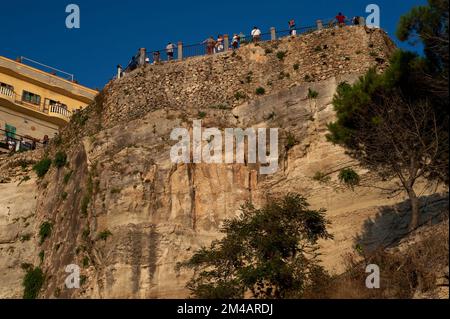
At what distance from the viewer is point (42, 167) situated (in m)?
34.2

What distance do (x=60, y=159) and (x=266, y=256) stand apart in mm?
13088

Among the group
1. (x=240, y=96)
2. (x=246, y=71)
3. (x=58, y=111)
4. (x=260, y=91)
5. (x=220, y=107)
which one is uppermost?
(x=58, y=111)

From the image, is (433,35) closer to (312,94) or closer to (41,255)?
(312,94)

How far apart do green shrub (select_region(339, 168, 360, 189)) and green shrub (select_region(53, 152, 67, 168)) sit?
37.8ft

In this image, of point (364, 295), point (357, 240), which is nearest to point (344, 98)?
point (357, 240)

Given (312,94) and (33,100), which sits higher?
(33,100)

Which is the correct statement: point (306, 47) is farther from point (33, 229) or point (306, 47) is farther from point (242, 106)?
point (33, 229)

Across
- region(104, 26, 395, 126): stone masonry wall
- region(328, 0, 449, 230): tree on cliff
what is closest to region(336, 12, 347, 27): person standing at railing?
region(104, 26, 395, 126): stone masonry wall

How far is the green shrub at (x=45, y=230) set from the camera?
102 feet

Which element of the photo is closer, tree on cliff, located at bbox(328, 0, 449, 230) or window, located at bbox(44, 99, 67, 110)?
tree on cliff, located at bbox(328, 0, 449, 230)

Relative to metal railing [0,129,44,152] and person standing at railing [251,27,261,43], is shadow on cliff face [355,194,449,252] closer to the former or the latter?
person standing at railing [251,27,261,43]

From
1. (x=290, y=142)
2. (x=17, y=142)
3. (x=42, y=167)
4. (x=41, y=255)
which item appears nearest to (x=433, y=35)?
(x=290, y=142)

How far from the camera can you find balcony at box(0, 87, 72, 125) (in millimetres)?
41812

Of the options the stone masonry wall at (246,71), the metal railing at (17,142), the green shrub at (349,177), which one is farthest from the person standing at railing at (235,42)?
the metal railing at (17,142)
